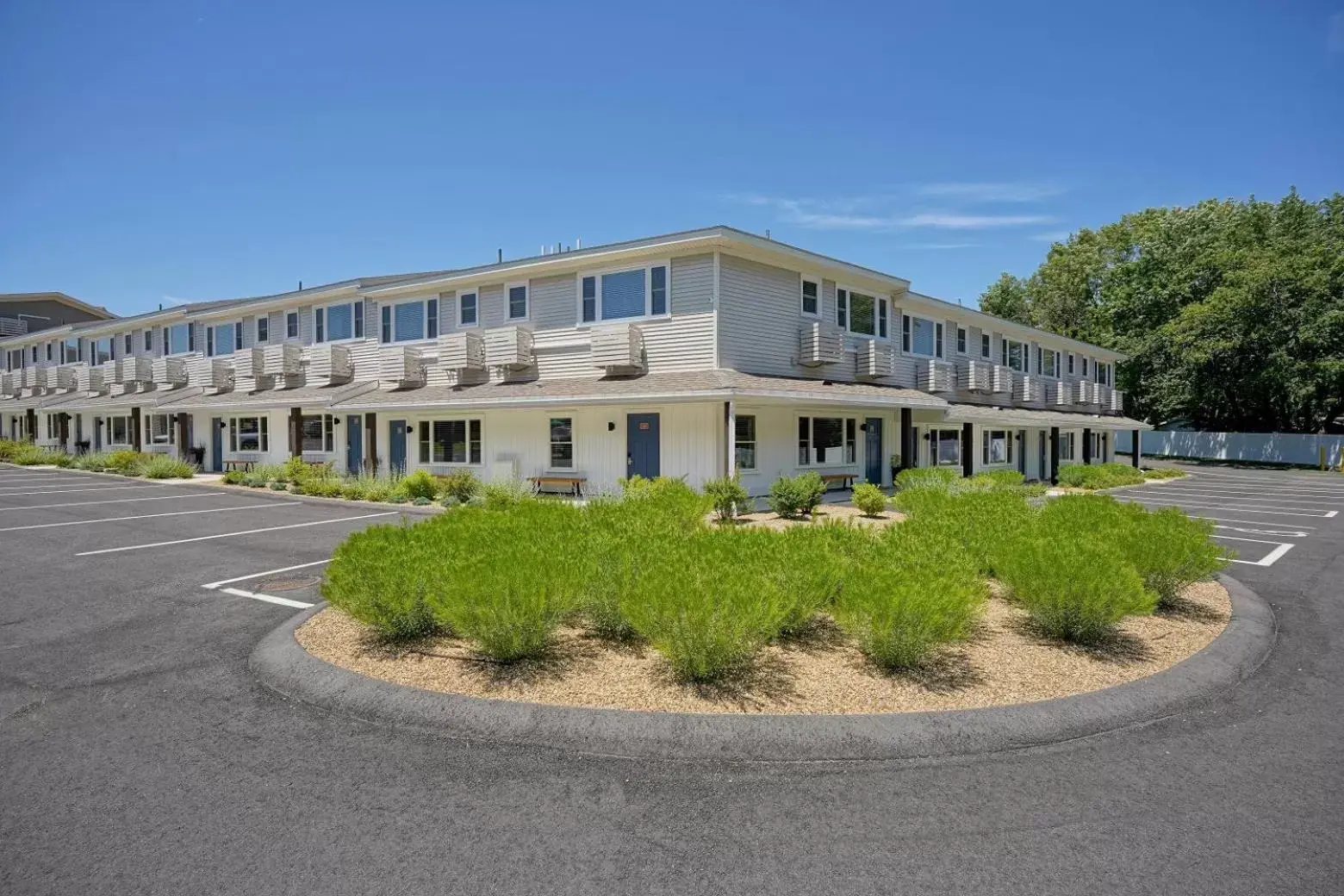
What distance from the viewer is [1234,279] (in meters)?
41.0

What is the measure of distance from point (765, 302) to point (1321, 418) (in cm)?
5359

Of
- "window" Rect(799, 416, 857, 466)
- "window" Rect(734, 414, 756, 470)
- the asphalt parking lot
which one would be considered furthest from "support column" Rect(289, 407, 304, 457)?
the asphalt parking lot

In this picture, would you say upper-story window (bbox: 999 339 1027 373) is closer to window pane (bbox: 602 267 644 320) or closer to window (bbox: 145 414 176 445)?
window pane (bbox: 602 267 644 320)

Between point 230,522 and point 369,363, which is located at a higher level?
point 369,363

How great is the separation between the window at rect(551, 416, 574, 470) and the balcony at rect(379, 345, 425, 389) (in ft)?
20.1

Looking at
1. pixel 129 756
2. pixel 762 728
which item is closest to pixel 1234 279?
pixel 762 728

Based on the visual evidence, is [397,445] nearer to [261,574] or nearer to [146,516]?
[146,516]

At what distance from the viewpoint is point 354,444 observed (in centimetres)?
2514

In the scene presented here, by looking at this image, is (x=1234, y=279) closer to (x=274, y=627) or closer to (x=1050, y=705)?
(x=1050, y=705)

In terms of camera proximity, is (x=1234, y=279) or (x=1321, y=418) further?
(x=1321, y=418)

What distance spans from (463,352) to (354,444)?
7103mm

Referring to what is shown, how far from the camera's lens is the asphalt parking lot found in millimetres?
3133

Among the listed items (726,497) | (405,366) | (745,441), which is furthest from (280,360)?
(726,497)

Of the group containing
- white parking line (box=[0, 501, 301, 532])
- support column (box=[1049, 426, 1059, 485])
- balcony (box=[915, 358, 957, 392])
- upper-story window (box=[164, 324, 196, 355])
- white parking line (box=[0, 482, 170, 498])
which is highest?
upper-story window (box=[164, 324, 196, 355])
